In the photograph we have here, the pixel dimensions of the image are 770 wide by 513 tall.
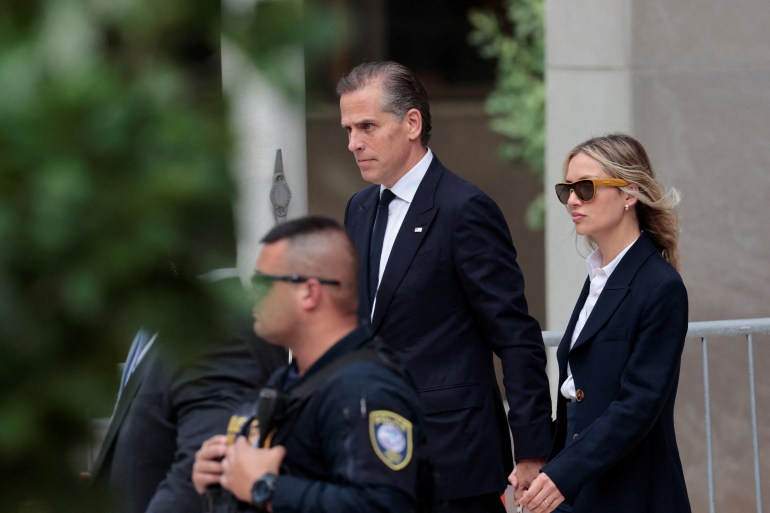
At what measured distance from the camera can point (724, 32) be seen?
708 centimetres

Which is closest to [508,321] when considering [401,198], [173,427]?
[401,198]

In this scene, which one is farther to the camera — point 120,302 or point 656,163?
point 656,163

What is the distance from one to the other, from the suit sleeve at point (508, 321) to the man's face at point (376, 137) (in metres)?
0.28

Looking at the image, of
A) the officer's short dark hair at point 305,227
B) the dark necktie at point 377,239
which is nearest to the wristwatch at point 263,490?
the officer's short dark hair at point 305,227

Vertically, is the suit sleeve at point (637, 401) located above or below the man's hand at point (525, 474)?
above

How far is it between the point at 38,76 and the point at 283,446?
192cm

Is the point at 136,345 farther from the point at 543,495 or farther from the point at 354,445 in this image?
the point at 543,495

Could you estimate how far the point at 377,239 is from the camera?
4406 millimetres

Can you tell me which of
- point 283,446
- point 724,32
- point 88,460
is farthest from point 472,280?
point 724,32

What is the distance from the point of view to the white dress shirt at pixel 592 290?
13.9ft

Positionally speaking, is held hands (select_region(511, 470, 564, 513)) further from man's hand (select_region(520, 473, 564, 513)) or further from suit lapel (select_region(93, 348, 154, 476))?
suit lapel (select_region(93, 348, 154, 476))

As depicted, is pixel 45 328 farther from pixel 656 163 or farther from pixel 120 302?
pixel 656 163

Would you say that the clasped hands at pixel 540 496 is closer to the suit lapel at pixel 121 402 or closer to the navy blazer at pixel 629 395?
the navy blazer at pixel 629 395

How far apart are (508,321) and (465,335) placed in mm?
148
